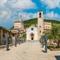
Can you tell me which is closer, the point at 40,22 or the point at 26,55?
the point at 26,55

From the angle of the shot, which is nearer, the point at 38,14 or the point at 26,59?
the point at 26,59

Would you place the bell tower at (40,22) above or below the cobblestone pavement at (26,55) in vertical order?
above

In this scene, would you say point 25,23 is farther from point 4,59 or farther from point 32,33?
point 4,59

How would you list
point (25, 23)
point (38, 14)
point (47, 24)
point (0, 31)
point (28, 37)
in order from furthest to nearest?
point (25, 23) → point (47, 24) → point (38, 14) → point (28, 37) → point (0, 31)

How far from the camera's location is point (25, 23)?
148m

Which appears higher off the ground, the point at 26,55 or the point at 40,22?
the point at 40,22

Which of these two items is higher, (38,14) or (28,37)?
(38,14)

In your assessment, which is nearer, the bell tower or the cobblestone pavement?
the cobblestone pavement

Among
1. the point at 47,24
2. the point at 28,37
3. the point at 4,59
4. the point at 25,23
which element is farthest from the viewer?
the point at 25,23

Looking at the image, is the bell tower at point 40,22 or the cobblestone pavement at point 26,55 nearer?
the cobblestone pavement at point 26,55

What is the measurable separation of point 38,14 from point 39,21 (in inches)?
204

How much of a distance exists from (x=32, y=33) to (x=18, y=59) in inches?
3556

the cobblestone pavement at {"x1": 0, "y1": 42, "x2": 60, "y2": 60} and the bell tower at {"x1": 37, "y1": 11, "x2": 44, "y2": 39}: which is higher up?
the bell tower at {"x1": 37, "y1": 11, "x2": 44, "y2": 39}

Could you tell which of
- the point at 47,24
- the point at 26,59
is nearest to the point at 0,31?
the point at 26,59
